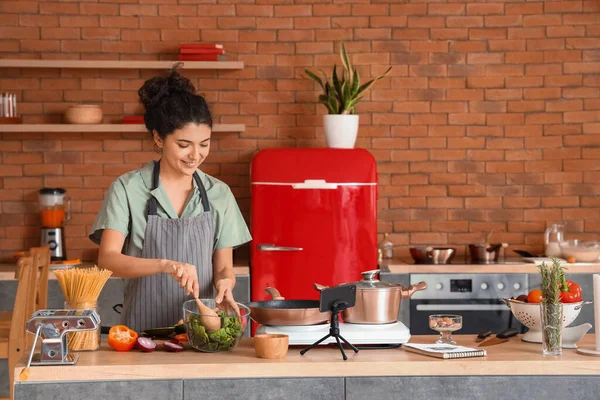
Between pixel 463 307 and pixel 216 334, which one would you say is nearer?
pixel 216 334

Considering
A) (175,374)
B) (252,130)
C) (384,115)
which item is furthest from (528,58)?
(175,374)

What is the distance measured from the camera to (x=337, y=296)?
108 inches

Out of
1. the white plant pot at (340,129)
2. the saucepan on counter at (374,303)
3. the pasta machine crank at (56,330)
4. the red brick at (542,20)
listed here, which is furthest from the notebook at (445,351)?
the red brick at (542,20)

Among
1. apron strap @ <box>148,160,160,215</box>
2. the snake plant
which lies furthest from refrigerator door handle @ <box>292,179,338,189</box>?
apron strap @ <box>148,160,160,215</box>

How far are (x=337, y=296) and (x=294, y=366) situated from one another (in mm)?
281

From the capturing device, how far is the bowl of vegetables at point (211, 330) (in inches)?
108

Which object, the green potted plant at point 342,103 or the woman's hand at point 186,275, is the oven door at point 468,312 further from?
the woman's hand at point 186,275

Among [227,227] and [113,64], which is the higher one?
[113,64]

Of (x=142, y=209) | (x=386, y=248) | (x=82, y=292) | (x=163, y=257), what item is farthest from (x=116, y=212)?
(x=386, y=248)

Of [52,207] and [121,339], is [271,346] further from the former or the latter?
[52,207]

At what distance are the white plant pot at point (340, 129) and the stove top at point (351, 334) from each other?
272cm

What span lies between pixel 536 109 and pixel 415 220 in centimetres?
113

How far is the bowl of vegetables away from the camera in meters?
2.74

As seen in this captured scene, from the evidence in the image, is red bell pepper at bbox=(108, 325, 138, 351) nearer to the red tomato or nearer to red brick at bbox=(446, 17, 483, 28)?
the red tomato
